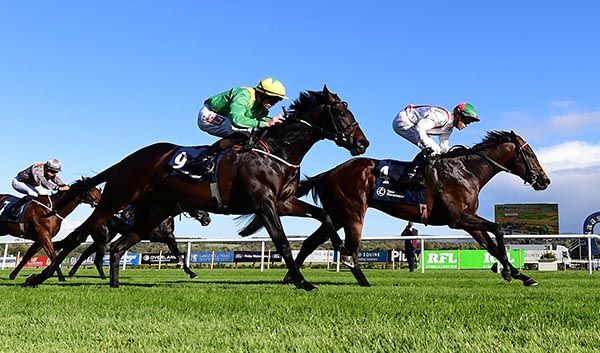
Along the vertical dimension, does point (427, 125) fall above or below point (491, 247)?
above

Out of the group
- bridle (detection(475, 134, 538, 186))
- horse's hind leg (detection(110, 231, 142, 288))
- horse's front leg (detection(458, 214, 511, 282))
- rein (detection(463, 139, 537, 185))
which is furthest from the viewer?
bridle (detection(475, 134, 538, 186))

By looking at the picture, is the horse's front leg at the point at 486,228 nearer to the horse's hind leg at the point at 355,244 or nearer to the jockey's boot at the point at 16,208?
the horse's hind leg at the point at 355,244

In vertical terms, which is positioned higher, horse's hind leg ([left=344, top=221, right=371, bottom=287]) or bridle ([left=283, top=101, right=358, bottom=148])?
bridle ([left=283, top=101, right=358, bottom=148])

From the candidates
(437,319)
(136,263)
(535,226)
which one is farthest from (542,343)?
(535,226)

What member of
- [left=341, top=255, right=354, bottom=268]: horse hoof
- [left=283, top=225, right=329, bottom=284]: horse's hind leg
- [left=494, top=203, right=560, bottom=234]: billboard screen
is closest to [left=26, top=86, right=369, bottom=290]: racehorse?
[left=341, top=255, right=354, bottom=268]: horse hoof

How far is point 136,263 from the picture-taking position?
29.9m

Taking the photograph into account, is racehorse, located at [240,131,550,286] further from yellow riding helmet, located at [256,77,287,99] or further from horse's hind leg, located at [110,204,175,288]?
yellow riding helmet, located at [256,77,287,99]

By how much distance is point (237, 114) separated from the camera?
7062mm

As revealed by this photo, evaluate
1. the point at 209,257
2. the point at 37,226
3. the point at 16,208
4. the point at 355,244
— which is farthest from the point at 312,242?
the point at 209,257

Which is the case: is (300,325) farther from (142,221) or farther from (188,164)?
(142,221)

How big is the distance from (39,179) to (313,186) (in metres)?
5.61

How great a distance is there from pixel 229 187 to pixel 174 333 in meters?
3.70

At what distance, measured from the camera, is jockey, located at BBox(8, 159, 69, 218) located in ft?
38.5

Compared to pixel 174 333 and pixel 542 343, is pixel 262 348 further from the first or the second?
pixel 542 343
